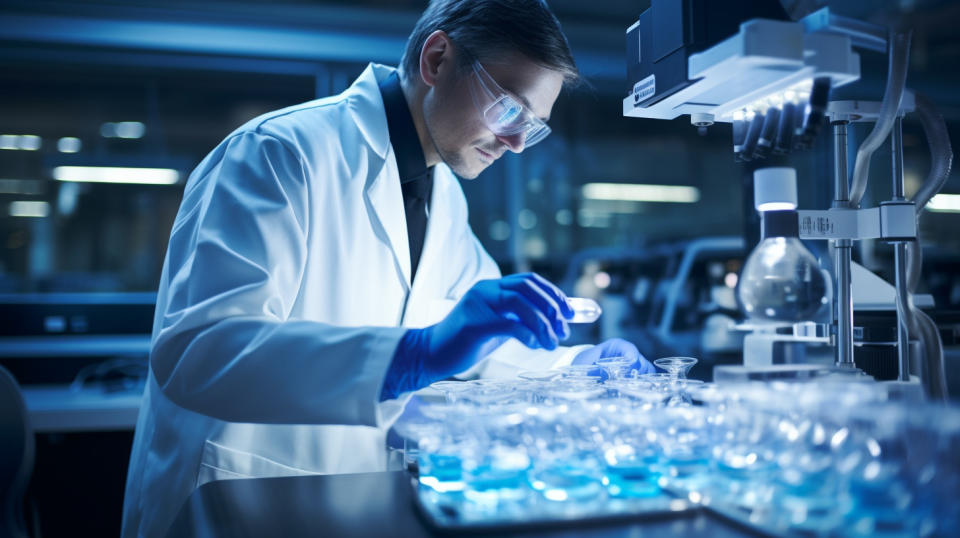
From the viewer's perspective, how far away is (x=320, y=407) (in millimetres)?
1038

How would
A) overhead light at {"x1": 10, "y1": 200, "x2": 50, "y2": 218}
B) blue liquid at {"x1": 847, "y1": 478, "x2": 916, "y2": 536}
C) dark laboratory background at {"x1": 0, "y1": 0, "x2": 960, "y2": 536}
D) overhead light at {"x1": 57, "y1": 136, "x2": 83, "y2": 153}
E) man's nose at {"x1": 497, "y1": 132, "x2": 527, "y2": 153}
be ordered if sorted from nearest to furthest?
blue liquid at {"x1": 847, "y1": 478, "x2": 916, "y2": 536}
man's nose at {"x1": 497, "y1": 132, "x2": 527, "y2": 153}
dark laboratory background at {"x1": 0, "y1": 0, "x2": 960, "y2": 536}
overhead light at {"x1": 10, "y1": 200, "x2": 50, "y2": 218}
overhead light at {"x1": 57, "y1": 136, "x2": 83, "y2": 153}

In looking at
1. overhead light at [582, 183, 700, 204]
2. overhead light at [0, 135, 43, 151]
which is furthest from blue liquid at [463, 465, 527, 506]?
overhead light at [582, 183, 700, 204]

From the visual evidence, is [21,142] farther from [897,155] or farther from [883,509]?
[883,509]

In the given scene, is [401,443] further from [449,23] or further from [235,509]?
[449,23]

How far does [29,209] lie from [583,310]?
20.0ft

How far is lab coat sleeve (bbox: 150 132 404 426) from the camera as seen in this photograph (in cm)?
104

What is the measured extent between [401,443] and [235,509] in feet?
1.21

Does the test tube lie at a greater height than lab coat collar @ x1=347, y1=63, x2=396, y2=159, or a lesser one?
lesser

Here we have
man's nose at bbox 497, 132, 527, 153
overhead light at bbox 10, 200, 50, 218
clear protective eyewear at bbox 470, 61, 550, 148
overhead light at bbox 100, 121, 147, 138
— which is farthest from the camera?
overhead light at bbox 100, 121, 147, 138

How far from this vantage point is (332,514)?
0.86m

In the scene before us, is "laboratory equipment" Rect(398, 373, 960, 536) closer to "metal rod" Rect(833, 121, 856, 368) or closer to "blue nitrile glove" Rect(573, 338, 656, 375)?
"metal rod" Rect(833, 121, 856, 368)

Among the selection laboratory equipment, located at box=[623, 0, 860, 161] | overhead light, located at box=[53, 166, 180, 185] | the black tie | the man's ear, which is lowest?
the black tie

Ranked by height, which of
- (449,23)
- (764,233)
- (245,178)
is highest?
(449,23)

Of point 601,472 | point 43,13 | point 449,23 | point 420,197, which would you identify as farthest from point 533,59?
point 43,13
